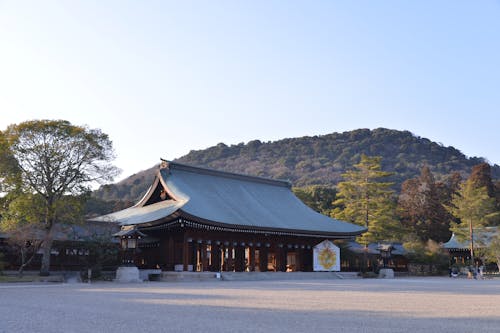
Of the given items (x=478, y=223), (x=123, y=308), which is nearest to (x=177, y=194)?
(x=123, y=308)

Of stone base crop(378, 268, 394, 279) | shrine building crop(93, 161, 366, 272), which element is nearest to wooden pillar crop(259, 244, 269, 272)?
shrine building crop(93, 161, 366, 272)

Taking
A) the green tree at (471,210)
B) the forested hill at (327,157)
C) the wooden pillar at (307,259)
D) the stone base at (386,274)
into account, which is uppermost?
the forested hill at (327,157)

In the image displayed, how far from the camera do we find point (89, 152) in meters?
24.5

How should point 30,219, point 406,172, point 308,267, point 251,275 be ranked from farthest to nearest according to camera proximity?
point 406,172
point 308,267
point 251,275
point 30,219

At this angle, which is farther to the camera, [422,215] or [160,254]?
[422,215]

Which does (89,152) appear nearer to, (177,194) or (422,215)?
(177,194)

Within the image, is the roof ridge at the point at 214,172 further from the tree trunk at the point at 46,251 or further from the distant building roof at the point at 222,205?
the tree trunk at the point at 46,251

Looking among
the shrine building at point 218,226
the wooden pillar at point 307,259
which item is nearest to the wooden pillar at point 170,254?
the shrine building at point 218,226

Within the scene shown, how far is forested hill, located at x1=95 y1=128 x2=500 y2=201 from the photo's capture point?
110 metres

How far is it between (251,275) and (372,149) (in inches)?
3817

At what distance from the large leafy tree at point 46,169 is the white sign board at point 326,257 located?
15.8m

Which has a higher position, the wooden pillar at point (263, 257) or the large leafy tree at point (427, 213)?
the large leafy tree at point (427, 213)

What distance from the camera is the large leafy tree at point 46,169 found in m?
23.1

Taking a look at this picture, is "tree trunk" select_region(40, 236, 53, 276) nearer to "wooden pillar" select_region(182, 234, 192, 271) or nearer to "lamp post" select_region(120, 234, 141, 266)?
"lamp post" select_region(120, 234, 141, 266)
